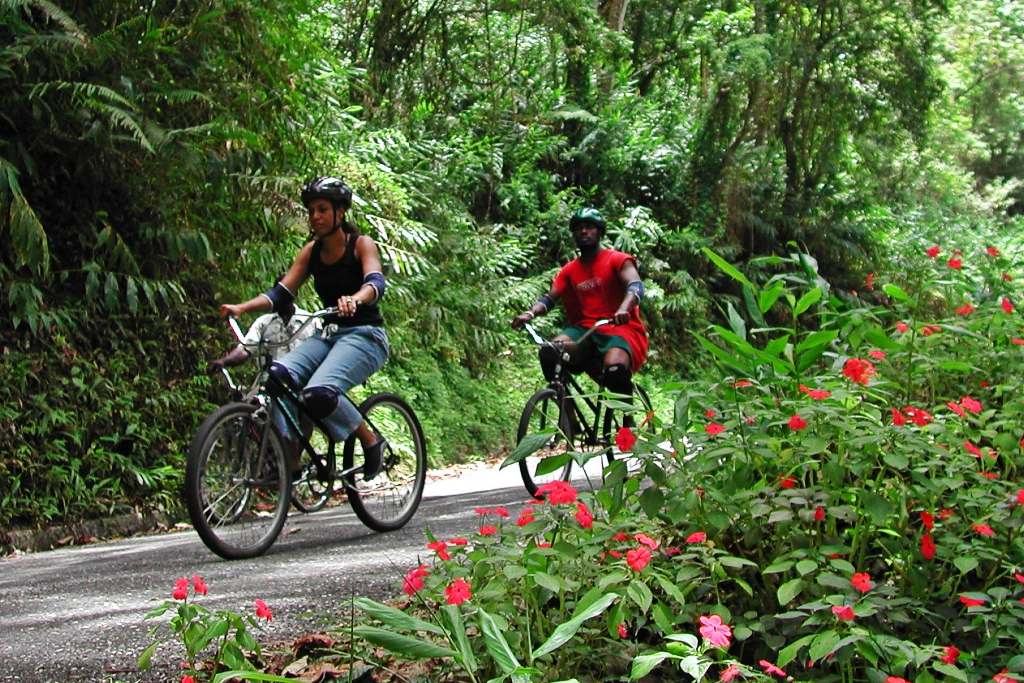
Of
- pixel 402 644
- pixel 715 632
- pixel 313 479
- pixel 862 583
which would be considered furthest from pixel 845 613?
pixel 313 479

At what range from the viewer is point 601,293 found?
8766 mm

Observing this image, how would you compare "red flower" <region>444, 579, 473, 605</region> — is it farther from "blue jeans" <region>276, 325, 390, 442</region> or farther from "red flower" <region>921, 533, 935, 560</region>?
"blue jeans" <region>276, 325, 390, 442</region>

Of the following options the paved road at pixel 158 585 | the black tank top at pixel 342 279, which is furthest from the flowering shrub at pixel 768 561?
the black tank top at pixel 342 279

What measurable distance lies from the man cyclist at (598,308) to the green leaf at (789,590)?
17.4 feet

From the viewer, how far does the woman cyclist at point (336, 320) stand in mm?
6734

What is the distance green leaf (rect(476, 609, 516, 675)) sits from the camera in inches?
101

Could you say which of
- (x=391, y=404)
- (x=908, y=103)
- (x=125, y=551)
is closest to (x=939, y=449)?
(x=391, y=404)

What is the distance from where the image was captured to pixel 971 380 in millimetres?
5543

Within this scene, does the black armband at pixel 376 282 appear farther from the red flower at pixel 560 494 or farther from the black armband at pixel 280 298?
the red flower at pixel 560 494

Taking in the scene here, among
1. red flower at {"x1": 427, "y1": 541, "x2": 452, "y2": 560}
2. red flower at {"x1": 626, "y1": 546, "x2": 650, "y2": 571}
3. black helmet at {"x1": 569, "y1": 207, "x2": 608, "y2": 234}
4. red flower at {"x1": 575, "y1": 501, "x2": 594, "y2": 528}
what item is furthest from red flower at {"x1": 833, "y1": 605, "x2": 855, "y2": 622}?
black helmet at {"x1": 569, "y1": 207, "x2": 608, "y2": 234}

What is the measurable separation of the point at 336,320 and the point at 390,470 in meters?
1.08

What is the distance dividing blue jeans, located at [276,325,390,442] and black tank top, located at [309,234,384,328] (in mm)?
66

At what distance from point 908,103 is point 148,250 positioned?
21.7m

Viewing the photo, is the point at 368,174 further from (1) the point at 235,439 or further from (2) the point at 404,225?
(1) the point at 235,439
